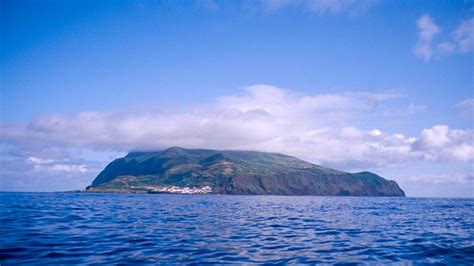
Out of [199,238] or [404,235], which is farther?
[404,235]

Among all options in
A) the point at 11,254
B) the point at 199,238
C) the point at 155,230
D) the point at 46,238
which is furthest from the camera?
the point at 155,230

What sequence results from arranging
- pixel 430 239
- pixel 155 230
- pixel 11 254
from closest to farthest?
pixel 11 254, pixel 430 239, pixel 155 230

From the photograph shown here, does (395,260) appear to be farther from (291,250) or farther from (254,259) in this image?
(254,259)

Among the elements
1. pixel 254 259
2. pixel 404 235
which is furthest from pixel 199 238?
pixel 404 235

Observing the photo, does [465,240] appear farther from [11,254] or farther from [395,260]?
[11,254]

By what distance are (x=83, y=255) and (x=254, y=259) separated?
10338 mm

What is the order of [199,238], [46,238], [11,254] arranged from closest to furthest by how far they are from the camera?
[11,254], [46,238], [199,238]

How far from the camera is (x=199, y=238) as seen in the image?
27.7 meters

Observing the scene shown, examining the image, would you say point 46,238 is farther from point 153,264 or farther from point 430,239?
point 430,239

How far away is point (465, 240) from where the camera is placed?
29984 millimetres

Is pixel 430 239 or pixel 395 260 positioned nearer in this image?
pixel 395 260

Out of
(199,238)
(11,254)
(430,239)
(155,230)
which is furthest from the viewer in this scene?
(155,230)

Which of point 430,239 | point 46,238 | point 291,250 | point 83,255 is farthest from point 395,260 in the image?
point 46,238

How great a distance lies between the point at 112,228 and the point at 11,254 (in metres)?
12.9
